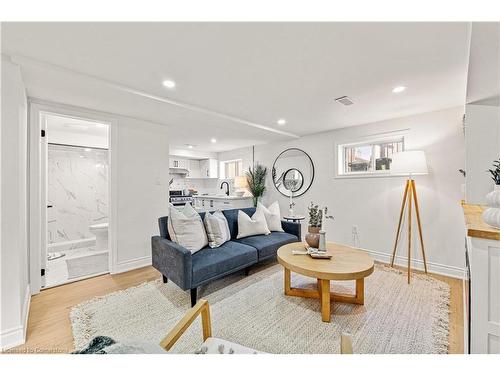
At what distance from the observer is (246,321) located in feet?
6.05

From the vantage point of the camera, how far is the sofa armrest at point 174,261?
2.00 metres

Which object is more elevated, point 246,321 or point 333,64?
point 333,64

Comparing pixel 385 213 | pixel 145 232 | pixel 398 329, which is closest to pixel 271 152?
pixel 385 213

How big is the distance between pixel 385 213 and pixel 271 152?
8.50 feet

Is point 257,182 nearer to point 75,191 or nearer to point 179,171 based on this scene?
point 179,171

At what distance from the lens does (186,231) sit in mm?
2355

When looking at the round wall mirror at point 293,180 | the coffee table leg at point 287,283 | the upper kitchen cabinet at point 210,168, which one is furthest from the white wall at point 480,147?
the upper kitchen cabinet at point 210,168

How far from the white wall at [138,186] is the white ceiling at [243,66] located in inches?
14.6

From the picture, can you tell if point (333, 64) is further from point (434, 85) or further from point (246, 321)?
point (246, 321)

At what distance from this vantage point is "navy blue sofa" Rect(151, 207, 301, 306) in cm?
203

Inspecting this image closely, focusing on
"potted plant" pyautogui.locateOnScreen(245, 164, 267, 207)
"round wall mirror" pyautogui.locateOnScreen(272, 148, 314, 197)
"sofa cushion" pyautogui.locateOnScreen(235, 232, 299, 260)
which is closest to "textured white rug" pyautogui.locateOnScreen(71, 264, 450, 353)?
"sofa cushion" pyautogui.locateOnScreen(235, 232, 299, 260)

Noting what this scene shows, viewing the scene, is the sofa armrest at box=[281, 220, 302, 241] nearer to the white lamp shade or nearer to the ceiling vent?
the white lamp shade

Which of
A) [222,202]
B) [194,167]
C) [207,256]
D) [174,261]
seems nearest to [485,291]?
[207,256]

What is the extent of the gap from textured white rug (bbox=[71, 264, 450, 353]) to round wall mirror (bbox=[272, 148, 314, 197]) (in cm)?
215
